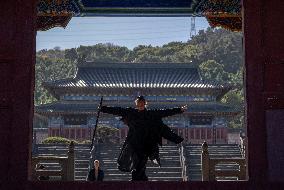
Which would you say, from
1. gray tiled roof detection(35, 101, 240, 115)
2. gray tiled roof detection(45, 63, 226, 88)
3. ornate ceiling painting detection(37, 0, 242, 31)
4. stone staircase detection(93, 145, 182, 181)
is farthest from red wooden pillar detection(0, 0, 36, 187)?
gray tiled roof detection(45, 63, 226, 88)

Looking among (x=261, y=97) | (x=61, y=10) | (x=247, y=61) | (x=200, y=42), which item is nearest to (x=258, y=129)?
(x=261, y=97)

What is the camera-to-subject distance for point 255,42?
595cm

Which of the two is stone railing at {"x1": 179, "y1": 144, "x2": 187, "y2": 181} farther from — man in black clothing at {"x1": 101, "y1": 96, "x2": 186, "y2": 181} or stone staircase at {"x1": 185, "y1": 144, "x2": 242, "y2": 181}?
man in black clothing at {"x1": 101, "y1": 96, "x2": 186, "y2": 181}

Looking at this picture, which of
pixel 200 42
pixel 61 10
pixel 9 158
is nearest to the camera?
pixel 9 158

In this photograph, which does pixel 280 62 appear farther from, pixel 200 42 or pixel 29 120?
pixel 200 42

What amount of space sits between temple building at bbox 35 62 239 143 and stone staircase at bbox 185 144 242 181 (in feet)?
32.3

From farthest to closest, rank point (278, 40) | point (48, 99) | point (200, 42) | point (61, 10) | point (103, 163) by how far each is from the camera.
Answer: point (200, 42), point (48, 99), point (103, 163), point (61, 10), point (278, 40)

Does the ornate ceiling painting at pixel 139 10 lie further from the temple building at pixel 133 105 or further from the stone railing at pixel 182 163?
the temple building at pixel 133 105

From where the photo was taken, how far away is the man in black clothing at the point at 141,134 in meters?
6.71

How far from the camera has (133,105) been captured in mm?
37156

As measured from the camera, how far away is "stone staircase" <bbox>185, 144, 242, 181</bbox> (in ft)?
71.5

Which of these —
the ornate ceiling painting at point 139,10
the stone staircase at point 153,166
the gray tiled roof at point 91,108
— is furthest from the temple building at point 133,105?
the ornate ceiling painting at point 139,10

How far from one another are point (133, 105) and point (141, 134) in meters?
30.4

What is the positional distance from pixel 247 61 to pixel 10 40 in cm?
300
